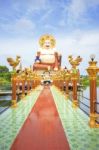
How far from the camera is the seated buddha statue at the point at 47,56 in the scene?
4860 cm

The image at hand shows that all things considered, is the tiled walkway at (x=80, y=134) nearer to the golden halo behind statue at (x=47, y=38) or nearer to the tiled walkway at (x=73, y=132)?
the tiled walkway at (x=73, y=132)

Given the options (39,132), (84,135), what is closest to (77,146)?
(84,135)

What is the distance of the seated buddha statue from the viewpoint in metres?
48.6

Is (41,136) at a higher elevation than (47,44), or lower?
lower

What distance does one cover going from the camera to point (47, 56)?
1975 inches

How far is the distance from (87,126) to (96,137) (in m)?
1.20

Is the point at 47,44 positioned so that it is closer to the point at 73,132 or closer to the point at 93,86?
the point at 93,86

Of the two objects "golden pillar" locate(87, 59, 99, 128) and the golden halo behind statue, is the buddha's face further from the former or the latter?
"golden pillar" locate(87, 59, 99, 128)

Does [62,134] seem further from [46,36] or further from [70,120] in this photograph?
[46,36]

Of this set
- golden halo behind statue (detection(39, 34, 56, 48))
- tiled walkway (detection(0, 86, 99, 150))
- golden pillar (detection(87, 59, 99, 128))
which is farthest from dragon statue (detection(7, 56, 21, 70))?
golden halo behind statue (detection(39, 34, 56, 48))

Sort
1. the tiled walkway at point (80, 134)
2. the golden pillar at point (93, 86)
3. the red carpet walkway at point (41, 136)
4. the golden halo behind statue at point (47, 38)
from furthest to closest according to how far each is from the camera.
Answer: the golden halo behind statue at point (47, 38) → the golden pillar at point (93, 86) → the tiled walkway at point (80, 134) → the red carpet walkway at point (41, 136)

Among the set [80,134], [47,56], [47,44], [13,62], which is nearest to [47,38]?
[47,44]

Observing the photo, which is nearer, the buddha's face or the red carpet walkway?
the red carpet walkway

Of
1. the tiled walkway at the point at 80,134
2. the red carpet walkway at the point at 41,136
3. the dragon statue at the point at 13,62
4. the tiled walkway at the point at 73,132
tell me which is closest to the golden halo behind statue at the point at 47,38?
the dragon statue at the point at 13,62
